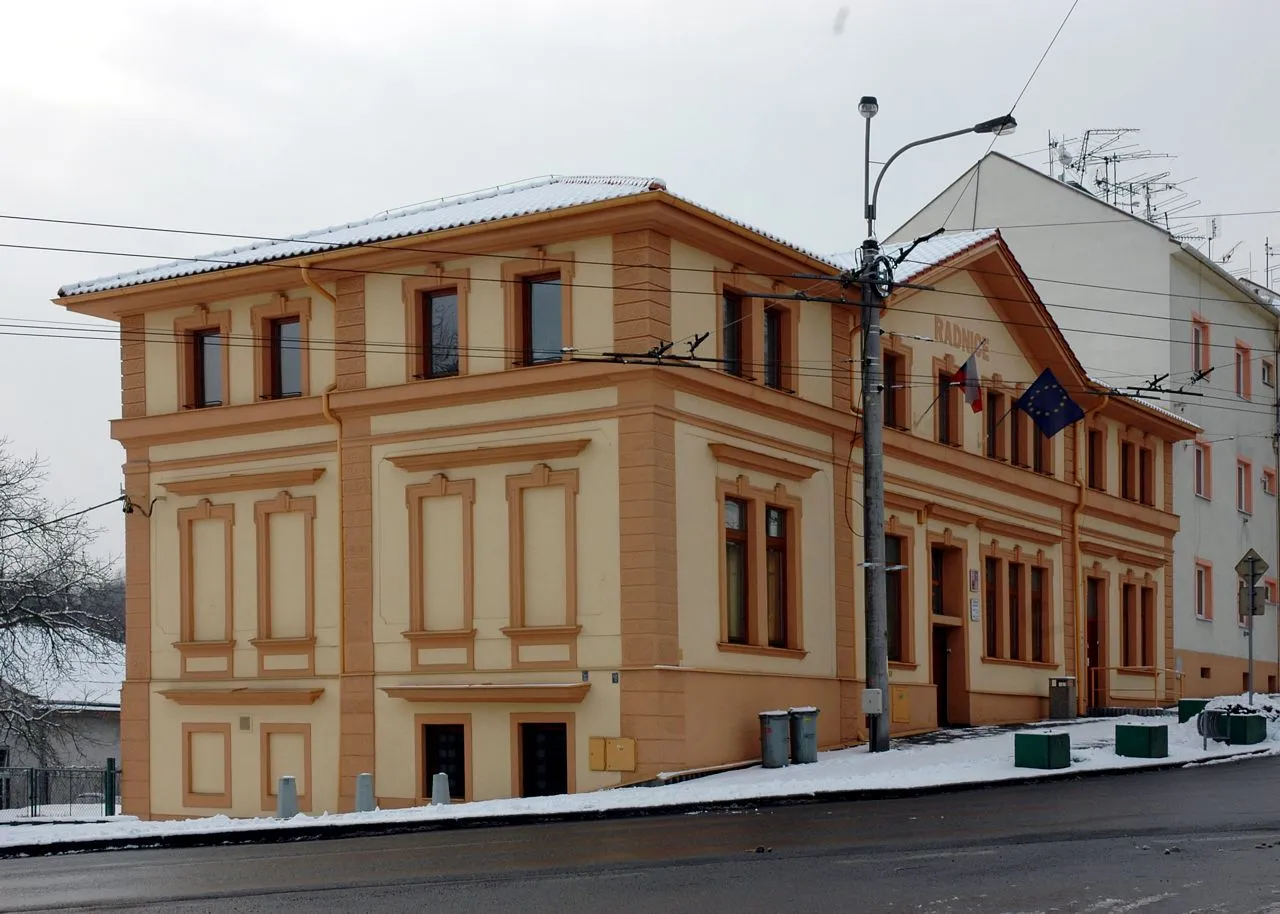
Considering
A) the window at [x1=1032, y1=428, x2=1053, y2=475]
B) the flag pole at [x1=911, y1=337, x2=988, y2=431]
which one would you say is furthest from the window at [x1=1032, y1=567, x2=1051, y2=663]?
the flag pole at [x1=911, y1=337, x2=988, y2=431]

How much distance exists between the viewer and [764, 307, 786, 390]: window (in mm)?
28266

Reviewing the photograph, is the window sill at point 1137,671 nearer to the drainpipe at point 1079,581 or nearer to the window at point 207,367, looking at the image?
the drainpipe at point 1079,581

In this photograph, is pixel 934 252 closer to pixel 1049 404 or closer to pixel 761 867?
pixel 1049 404

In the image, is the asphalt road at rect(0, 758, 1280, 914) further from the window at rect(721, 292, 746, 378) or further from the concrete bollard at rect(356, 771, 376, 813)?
the window at rect(721, 292, 746, 378)

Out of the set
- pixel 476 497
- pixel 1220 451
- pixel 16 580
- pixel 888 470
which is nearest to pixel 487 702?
pixel 476 497

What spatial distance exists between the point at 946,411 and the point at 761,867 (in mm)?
22094

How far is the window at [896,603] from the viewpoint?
31875 mm

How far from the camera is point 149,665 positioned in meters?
30.3

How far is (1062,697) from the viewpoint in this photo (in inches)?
1479

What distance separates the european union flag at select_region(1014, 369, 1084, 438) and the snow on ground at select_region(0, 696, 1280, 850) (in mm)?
6334

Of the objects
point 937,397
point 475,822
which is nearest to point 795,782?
point 475,822

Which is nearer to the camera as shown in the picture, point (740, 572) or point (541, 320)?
point (541, 320)

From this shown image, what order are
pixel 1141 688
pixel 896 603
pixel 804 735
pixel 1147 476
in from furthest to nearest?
pixel 1147 476
pixel 1141 688
pixel 896 603
pixel 804 735

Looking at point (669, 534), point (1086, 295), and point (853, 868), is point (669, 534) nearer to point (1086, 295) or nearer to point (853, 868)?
point (853, 868)
